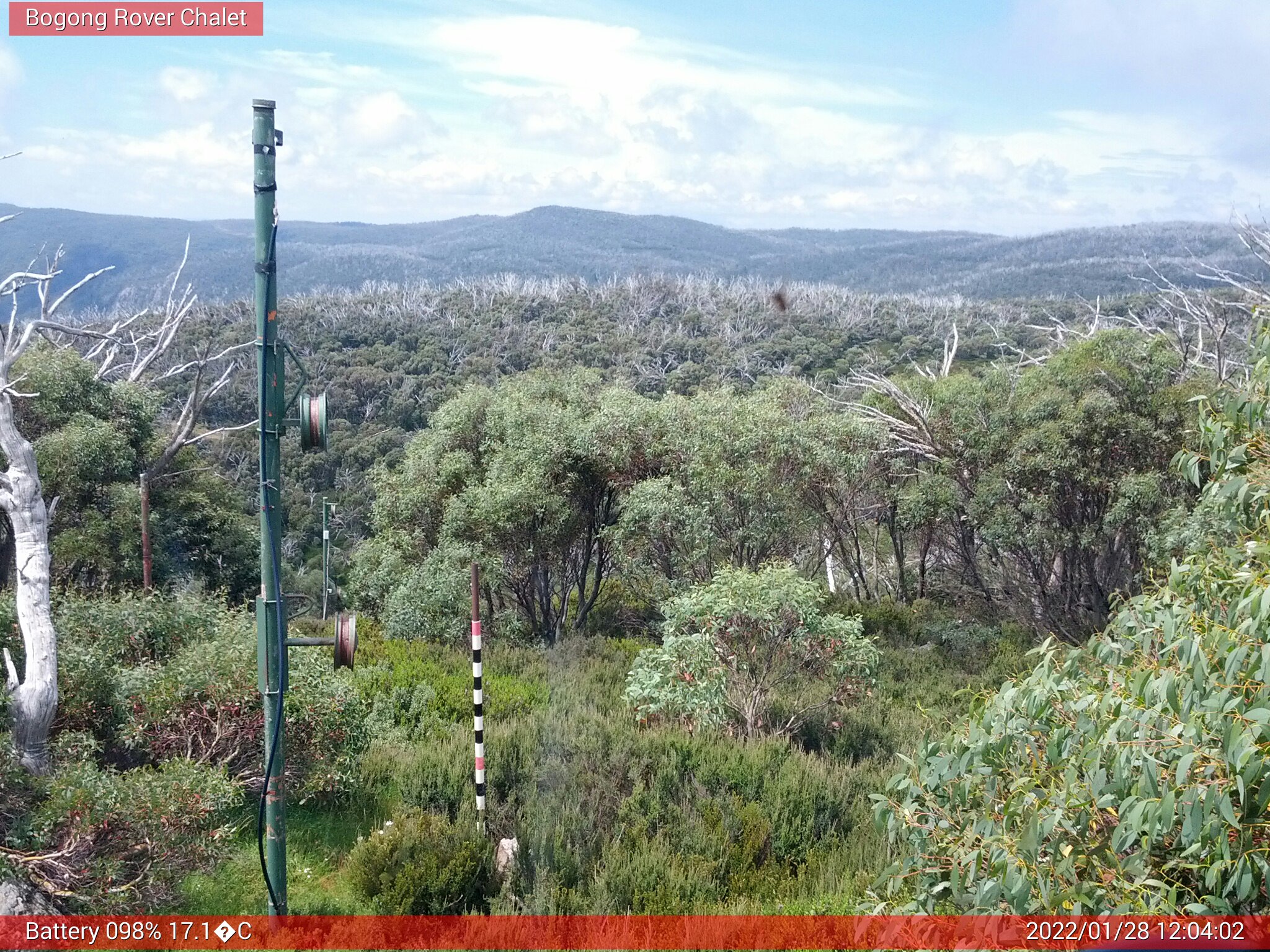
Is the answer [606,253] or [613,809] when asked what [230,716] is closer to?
[613,809]

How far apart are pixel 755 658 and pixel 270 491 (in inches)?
203

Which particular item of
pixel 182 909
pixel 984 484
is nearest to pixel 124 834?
pixel 182 909

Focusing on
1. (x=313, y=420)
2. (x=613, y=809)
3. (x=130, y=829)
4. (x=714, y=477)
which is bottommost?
(x=613, y=809)

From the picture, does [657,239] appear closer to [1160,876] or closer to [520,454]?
[520,454]

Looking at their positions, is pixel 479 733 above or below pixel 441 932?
above

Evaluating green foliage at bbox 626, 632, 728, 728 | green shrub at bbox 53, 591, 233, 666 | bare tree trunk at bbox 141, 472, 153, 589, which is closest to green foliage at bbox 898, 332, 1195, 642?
green foliage at bbox 626, 632, 728, 728

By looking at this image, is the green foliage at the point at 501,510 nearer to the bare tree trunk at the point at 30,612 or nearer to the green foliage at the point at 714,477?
the green foliage at the point at 714,477

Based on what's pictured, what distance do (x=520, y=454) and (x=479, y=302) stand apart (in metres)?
17.8

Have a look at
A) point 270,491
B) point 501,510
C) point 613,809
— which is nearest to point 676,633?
point 613,809

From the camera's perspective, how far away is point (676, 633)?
29.2ft

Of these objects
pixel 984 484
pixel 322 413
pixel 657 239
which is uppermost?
pixel 657 239

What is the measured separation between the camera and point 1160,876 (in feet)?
8.48

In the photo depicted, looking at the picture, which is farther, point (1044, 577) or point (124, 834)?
point (1044, 577)

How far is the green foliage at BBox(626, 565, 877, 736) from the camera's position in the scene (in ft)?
26.7
